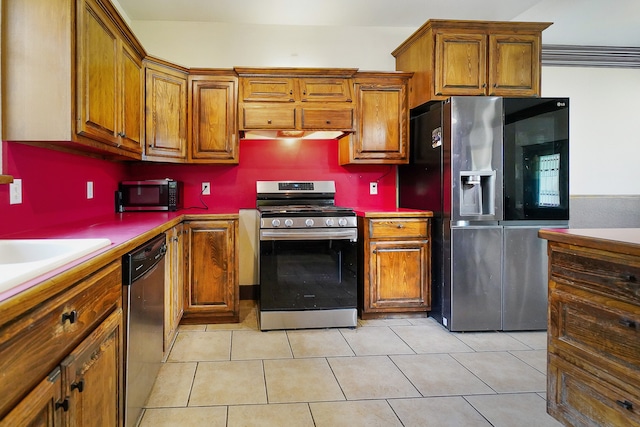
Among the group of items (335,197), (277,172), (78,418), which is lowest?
(78,418)

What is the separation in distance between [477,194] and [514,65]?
1156mm

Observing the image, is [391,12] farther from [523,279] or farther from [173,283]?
[173,283]

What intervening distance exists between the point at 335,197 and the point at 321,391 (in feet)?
6.78

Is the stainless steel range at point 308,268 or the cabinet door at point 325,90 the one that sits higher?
the cabinet door at point 325,90

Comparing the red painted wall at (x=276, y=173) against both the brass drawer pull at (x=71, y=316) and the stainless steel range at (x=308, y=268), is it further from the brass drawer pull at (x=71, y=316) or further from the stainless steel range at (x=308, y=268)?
the brass drawer pull at (x=71, y=316)

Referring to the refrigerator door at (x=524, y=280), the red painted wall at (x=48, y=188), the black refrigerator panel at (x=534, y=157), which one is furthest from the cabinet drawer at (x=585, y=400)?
the red painted wall at (x=48, y=188)

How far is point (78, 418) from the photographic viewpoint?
3.50 feet

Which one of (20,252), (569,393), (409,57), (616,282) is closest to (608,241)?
(616,282)

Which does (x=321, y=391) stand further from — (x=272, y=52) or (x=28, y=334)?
(x=272, y=52)

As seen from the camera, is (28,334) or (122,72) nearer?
(28,334)

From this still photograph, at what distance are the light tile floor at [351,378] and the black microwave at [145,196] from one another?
3.40 feet

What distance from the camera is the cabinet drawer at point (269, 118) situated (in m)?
3.26

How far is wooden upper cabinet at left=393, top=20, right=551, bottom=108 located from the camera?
10.0ft

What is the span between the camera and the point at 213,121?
129 inches
